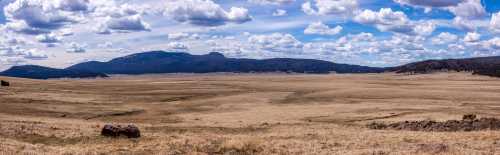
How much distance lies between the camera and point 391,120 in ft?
151

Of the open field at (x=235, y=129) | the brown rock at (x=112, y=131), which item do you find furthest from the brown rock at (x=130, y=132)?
the open field at (x=235, y=129)

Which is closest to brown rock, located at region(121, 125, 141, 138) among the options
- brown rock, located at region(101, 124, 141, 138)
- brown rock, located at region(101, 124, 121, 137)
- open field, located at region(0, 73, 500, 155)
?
brown rock, located at region(101, 124, 141, 138)

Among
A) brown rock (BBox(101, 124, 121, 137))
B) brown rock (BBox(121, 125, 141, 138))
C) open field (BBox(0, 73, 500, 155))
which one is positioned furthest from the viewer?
brown rock (BBox(101, 124, 121, 137))

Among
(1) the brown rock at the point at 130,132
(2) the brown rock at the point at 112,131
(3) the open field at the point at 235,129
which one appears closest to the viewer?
(3) the open field at the point at 235,129

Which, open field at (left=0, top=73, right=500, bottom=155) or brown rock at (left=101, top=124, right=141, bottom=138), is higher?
brown rock at (left=101, top=124, right=141, bottom=138)

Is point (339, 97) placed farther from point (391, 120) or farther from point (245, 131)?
point (245, 131)

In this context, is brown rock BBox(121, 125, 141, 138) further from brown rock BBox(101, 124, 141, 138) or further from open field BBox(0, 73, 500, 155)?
open field BBox(0, 73, 500, 155)

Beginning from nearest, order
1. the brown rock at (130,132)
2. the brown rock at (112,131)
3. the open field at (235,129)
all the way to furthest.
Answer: the open field at (235,129)
the brown rock at (130,132)
the brown rock at (112,131)

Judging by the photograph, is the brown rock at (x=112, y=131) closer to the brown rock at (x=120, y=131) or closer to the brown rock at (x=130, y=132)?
the brown rock at (x=120, y=131)

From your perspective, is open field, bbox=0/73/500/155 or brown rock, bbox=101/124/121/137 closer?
open field, bbox=0/73/500/155

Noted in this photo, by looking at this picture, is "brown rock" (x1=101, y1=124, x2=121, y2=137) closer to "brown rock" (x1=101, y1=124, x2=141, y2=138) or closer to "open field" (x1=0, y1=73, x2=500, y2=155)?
"brown rock" (x1=101, y1=124, x2=141, y2=138)

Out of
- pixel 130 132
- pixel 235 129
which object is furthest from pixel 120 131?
pixel 235 129

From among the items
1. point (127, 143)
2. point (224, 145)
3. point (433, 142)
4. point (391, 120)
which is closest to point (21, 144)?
point (127, 143)

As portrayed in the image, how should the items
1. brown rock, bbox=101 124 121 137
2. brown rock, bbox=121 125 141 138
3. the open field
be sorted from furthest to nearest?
1. brown rock, bbox=101 124 121 137
2. brown rock, bbox=121 125 141 138
3. the open field
